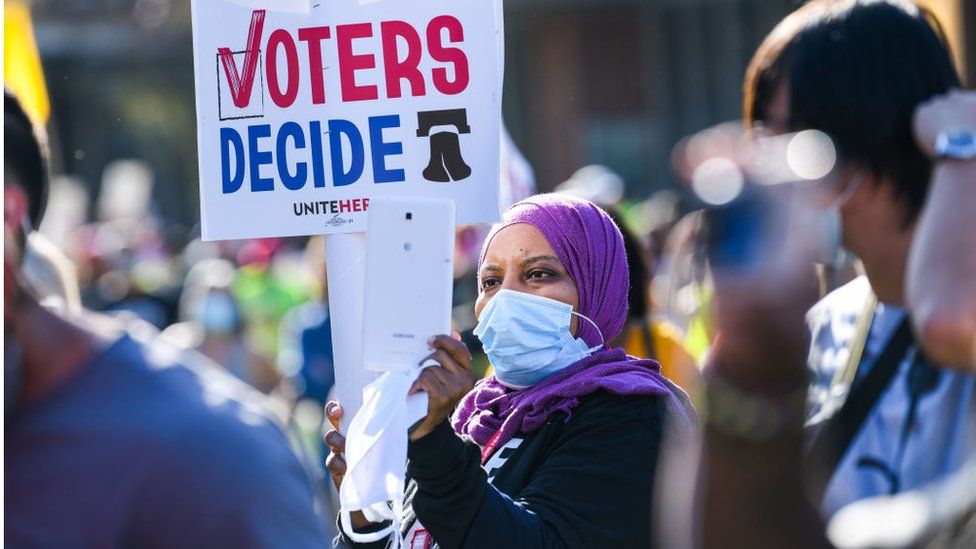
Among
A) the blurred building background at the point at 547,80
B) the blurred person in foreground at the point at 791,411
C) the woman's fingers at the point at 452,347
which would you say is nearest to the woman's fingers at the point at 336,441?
the woman's fingers at the point at 452,347

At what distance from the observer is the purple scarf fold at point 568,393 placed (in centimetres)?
301

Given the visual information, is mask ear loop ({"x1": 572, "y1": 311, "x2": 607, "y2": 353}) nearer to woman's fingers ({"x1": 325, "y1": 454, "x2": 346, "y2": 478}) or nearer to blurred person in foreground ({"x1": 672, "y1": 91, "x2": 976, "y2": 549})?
woman's fingers ({"x1": 325, "y1": 454, "x2": 346, "y2": 478})

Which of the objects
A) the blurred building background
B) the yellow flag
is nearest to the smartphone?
the yellow flag

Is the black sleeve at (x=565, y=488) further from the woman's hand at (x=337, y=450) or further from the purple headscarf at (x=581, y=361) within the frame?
the woman's hand at (x=337, y=450)

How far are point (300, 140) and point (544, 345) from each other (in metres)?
0.69

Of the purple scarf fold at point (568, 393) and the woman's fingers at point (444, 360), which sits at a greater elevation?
the woman's fingers at point (444, 360)

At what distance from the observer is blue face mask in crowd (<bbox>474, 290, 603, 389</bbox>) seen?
10.2 ft

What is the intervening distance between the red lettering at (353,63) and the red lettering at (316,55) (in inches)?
1.6

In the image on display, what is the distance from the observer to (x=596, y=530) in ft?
9.13

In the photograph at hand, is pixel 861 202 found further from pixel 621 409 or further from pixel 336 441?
pixel 336 441

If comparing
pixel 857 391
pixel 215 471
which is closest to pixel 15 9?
pixel 215 471

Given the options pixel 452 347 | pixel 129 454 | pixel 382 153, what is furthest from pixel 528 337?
pixel 129 454

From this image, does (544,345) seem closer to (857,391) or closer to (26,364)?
(857,391)

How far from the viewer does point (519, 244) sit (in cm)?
319
